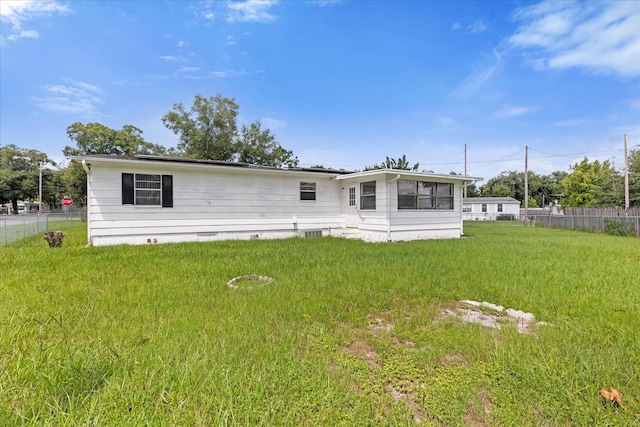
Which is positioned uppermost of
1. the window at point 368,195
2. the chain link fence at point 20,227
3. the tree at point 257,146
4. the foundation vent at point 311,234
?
the tree at point 257,146

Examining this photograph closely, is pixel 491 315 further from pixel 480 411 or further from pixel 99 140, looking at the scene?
pixel 99 140

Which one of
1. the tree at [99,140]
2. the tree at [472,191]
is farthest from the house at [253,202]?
the tree at [472,191]

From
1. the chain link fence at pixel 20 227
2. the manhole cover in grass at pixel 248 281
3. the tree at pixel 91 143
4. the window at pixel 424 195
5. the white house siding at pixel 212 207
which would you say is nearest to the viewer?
the manhole cover in grass at pixel 248 281

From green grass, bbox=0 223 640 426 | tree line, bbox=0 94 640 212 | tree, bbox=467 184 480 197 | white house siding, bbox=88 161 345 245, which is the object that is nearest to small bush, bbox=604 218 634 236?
tree line, bbox=0 94 640 212

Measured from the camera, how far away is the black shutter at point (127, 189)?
903 cm

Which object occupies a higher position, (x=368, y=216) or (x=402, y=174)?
(x=402, y=174)

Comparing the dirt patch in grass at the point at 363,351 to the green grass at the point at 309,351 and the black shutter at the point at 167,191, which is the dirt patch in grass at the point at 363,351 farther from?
the black shutter at the point at 167,191

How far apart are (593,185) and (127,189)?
1466 inches

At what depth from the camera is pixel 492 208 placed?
115 ft

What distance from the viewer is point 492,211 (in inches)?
1373

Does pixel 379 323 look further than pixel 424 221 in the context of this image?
No

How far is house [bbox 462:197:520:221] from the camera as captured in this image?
34.3 metres

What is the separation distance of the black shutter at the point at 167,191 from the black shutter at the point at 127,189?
2.93 feet

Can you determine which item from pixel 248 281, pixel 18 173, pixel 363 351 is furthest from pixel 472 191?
pixel 18 173
